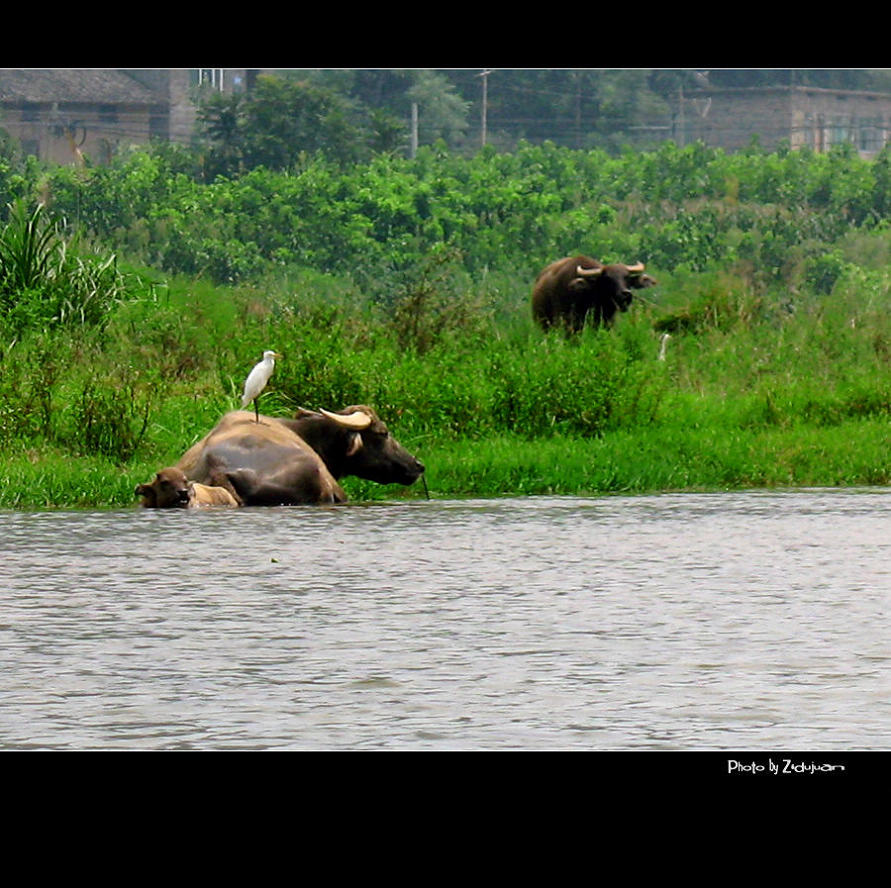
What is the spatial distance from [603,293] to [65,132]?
25834 millimetres

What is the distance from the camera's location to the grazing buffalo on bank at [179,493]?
1300 cm

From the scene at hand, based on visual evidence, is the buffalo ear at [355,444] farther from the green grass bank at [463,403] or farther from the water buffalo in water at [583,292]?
the water buffalo in water at [583,292]

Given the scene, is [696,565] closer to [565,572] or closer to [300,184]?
[565,572]

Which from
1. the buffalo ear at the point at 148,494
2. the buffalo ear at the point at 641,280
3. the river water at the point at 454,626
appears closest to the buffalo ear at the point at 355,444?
the river water at the point at 454,626

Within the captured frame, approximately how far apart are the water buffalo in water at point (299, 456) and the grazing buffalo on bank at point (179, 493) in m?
0.12

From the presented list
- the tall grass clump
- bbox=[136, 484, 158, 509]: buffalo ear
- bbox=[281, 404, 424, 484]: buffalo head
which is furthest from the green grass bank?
bbox=[136, 484, 158, 509]: buffalo ear

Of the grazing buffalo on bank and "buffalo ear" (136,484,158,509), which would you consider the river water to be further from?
"buffalo ear" (136,484,158,509)

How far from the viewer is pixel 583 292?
78.9ft

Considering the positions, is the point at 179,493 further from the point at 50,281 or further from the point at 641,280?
the point at 641,280

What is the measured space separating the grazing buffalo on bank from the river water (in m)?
0.11

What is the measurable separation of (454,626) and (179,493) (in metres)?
4.25

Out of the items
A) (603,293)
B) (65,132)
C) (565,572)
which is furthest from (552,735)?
(65,132)

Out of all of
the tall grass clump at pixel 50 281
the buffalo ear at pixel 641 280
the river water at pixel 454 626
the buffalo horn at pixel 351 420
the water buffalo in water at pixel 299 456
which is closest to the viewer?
the river water at pixel 454 626

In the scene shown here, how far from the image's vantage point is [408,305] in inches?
808
